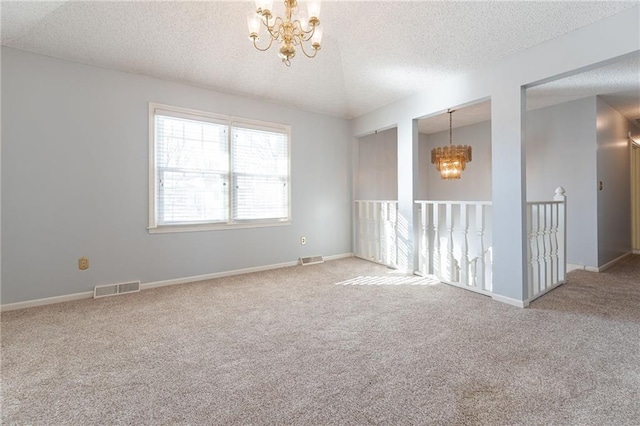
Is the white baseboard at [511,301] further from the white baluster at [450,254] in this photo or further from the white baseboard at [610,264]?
the white baseboard at [610,264]

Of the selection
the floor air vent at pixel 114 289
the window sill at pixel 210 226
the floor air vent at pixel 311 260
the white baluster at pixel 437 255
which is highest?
the window sill at pixel 210 226

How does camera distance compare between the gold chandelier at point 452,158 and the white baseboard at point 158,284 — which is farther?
the gold chandelier at point 452,158

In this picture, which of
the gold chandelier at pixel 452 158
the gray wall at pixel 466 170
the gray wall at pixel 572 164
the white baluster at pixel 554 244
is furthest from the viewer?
the gray wall at pixel 466 170

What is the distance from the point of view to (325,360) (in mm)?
1837

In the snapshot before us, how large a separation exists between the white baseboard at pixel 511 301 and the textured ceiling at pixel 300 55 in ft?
7.84

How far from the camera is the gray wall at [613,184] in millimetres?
4250

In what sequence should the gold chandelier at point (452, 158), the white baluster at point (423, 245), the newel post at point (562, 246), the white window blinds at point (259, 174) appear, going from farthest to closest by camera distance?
1. the gold chandelier at point (452, 158)
2. the white window blinds at point (259, 174)
3. the white baluster at point (423, 245)
4. the newel post at point (562, 246)

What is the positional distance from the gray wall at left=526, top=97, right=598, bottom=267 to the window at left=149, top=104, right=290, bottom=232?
13.7ft

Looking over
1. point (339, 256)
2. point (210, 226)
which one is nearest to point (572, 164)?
point (339, 256)

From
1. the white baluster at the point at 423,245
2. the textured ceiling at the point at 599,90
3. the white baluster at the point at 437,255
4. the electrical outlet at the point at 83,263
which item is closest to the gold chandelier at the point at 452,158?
the textured ceiling at the point at 599,90

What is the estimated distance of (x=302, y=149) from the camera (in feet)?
15.2

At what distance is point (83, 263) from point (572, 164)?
6.63 m

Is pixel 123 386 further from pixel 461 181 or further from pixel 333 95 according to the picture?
pixel 461 181

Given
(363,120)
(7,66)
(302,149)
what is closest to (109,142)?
(7,66)
